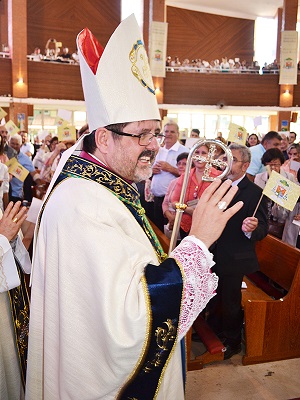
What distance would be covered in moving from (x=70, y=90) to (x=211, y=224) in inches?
670

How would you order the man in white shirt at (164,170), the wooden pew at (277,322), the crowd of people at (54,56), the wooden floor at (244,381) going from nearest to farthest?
1. the wooden floor at (244,381)
2. the wooden pew at (277,322)
3. the man in white shirt at (164,170)
4. the crowd of people at (54,56)

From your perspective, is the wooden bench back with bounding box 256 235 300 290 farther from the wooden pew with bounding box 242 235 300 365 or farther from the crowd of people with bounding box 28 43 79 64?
the crowd of people with bounding box 28 43 79 64

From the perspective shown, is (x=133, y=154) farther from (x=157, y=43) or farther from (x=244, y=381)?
(x=157, y=43)

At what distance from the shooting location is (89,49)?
176 centimetres

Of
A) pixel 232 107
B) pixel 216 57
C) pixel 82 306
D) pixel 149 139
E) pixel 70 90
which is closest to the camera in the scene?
pixel 82 306

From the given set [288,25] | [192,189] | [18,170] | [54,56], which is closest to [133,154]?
[192,189]

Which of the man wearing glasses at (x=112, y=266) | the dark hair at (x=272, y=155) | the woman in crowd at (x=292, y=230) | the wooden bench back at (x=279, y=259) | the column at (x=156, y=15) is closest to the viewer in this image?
the man wearing glasses at (x=112, y=266)

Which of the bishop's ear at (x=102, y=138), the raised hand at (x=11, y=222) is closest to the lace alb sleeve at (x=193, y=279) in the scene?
the bishop's ear at (x=102, y=138)

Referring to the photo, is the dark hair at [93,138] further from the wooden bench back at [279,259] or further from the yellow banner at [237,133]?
the yellow banner at [237,133]

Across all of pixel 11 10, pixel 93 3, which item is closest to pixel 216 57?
pixel 93 3

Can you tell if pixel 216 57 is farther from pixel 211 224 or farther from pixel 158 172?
pixel 211 224

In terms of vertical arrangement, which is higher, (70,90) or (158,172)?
(70,90)

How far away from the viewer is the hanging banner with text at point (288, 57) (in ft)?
57.7

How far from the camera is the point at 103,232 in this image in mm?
1464
